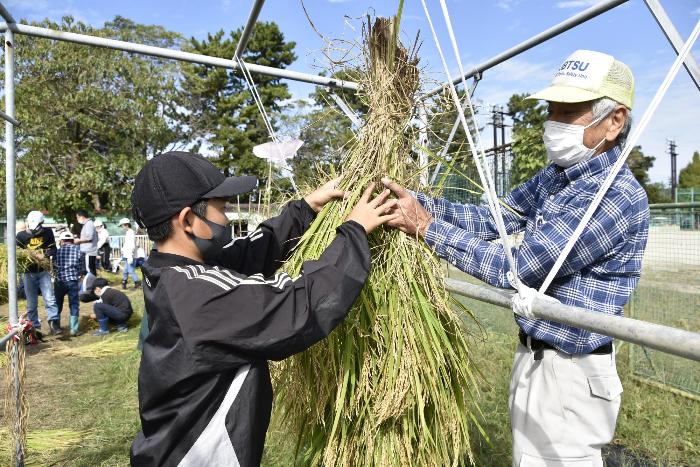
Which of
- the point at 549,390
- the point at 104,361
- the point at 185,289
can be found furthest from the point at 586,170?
the point at 104,361

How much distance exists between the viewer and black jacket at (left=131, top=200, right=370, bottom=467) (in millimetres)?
1379

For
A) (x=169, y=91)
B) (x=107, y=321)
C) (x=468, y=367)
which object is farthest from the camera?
(x=169, y=91)

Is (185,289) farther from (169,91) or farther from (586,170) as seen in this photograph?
(169,91)

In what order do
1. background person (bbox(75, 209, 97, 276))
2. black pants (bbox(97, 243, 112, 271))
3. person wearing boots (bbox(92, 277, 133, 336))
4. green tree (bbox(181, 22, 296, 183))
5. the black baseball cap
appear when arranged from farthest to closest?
green tree (bbox(181, 22, 296, 183)), black pants (bbox(97, 243, 112, 271)), background person (bbox(75, 209, 97, 276)), person wearing boots (bbox(92, 277, 133, 336)), the black baseball cap

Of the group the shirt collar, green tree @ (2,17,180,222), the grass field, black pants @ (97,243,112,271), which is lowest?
the grass field

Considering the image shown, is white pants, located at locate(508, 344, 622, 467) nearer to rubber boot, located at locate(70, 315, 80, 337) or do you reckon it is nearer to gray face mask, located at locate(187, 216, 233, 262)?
gray face mask, located at locate(187, 216, 233, 262)

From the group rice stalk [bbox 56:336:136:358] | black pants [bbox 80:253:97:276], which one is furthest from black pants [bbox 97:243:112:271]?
rice stalk [bbox 56:336:136:358]

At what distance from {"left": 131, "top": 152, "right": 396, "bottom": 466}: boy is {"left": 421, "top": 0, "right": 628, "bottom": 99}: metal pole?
2.51ft

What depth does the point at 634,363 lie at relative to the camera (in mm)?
4609

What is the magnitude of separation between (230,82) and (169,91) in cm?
1144

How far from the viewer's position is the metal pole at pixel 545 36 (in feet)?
5.84

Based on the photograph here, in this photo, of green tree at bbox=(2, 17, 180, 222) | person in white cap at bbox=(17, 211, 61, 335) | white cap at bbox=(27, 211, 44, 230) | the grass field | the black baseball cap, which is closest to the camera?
the black baseball cap

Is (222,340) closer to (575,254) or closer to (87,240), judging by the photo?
(575,254)

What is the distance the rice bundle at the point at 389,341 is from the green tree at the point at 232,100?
73.8ft
